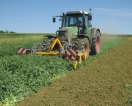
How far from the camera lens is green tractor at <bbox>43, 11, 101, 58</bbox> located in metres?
12.7

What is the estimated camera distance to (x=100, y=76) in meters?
9.59

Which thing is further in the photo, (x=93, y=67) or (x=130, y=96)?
(x=93, y=67)

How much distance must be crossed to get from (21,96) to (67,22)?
7.76 metres

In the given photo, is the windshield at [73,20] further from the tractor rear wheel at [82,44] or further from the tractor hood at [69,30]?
the tractor rear wheel at [82,44]

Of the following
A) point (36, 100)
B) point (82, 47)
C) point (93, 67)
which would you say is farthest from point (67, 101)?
point (82, 47)

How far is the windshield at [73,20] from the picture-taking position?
14016 millimetres

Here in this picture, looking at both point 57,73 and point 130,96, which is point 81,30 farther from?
point 130,96

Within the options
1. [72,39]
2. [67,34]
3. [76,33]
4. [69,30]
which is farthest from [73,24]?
[67,34]

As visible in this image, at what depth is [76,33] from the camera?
13.7 metres

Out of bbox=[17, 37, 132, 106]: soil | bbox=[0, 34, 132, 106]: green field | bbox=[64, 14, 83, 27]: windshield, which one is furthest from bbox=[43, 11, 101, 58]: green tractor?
bbox=[17, 37, 132, 106]: soil

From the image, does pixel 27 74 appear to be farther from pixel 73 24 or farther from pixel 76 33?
pixel 73 24

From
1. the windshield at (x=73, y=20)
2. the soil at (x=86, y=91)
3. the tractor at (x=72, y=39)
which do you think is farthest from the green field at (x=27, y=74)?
the windshield at (x=73, y=20)

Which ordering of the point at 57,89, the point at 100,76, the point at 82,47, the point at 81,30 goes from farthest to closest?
the point at 81,30, the point at 82,47, the point at 100,76, the point at 57,89

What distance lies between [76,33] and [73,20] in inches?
32.2
